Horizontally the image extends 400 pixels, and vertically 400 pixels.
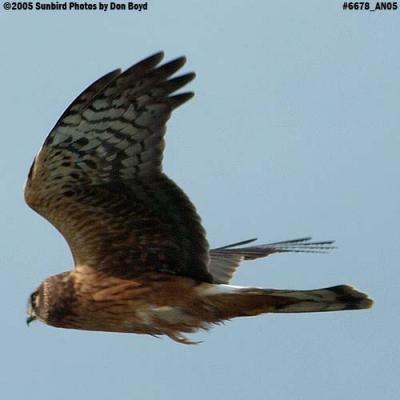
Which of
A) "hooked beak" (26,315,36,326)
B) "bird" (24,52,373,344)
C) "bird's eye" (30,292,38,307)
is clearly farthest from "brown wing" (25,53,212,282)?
"hooked beak" (26,315,36,326)

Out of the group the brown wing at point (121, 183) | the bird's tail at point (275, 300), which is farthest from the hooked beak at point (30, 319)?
the bird's tail at point (275, 300)

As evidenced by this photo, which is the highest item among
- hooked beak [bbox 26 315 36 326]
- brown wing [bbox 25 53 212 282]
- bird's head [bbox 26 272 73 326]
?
brown wing [bbox 25 53 212 282]

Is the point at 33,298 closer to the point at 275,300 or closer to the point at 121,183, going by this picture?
the point at 121,183

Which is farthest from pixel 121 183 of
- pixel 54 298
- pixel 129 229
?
pixel 54 298

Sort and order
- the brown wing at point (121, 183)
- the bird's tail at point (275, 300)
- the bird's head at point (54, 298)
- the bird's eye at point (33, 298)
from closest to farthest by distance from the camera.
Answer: the brown wing at point (121, 183) < the bird's tail at point (275, 300) < the bird's head at point (54, 298) < the bird's eye at point (33, 298)

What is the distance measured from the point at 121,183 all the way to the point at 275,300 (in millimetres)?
1338

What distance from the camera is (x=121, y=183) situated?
10.9 metres

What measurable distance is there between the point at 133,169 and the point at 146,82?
2.16 ft

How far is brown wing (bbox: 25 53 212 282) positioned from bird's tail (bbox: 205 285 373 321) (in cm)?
28

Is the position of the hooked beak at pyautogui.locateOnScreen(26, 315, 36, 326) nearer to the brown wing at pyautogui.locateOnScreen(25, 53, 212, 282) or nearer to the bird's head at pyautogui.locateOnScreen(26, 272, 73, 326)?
the bird's head at pyautogui.locateOnScreen(26, 272, 73, 326)

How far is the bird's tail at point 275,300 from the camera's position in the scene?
1093 cm

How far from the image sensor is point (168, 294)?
36.8 ft

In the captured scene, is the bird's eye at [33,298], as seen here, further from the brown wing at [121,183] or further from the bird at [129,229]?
the brown wing at [121,183]

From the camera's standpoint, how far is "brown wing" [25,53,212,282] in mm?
10578
